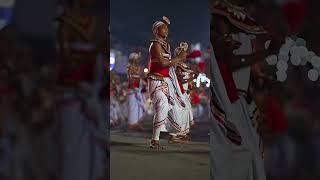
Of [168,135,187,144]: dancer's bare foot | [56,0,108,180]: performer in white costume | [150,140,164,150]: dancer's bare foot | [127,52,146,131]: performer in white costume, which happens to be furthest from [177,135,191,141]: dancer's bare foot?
[56,0,108,180]: performer in white costume

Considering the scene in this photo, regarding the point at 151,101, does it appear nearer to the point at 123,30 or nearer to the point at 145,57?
the point at 145,57

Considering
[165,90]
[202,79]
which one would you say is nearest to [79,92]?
[165,90]

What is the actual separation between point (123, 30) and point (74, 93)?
59cm

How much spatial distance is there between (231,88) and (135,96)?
731 mm

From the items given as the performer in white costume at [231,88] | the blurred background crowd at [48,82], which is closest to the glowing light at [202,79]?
the performer in white costume at [231,88]

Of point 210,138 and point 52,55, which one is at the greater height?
point 52,55

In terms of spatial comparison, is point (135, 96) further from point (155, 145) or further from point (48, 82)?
point (48, 82)

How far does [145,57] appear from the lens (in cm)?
351

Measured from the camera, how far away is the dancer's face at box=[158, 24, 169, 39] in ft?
11.5

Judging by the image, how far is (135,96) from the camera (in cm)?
356

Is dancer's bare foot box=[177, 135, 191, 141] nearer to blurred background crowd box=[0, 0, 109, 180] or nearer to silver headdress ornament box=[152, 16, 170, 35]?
blurred background crowd box=[0, 0, 109, 180]

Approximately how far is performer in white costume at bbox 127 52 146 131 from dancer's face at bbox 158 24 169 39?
9.1 inches

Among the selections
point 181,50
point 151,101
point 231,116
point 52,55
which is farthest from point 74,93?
point 231,116

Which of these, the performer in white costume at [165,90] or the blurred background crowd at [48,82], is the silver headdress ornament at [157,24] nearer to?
the performer in white costume at [165,90]
